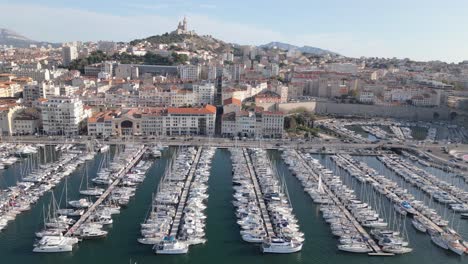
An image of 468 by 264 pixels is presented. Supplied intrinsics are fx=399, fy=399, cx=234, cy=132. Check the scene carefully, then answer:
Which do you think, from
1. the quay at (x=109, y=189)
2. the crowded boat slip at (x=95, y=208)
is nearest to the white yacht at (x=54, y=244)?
the crowded boat slip at (x=95, y=208)

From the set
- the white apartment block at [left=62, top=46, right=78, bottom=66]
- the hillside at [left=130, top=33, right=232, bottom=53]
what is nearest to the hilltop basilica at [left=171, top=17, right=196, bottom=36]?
the hillside at [left=130, top=33, right=232, bottom=53]

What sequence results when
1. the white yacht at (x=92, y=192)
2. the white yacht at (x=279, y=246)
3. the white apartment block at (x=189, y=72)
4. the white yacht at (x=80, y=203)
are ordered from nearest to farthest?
the white yacht at (x=279, y=246), the white yacht at (x=80, y=203), the white yacht at (x=92, y=192), the white apartment block at (x=189, y=72)

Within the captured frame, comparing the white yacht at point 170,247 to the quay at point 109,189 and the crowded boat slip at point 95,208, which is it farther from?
the quay at point 109,189

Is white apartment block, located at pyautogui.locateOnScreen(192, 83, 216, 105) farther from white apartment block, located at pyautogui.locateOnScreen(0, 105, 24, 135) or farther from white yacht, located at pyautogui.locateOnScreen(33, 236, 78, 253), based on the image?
white yacht, located at pyautogui.locateOnScreen(33, 236, 78, 253)

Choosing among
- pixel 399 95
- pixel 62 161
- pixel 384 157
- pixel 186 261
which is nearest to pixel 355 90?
pixel 399 95

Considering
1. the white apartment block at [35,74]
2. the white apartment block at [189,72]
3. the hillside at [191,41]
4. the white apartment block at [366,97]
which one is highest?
the hillside at [191,41]

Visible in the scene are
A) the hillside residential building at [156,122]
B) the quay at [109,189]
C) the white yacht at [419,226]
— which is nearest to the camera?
the quay at [109,189]
